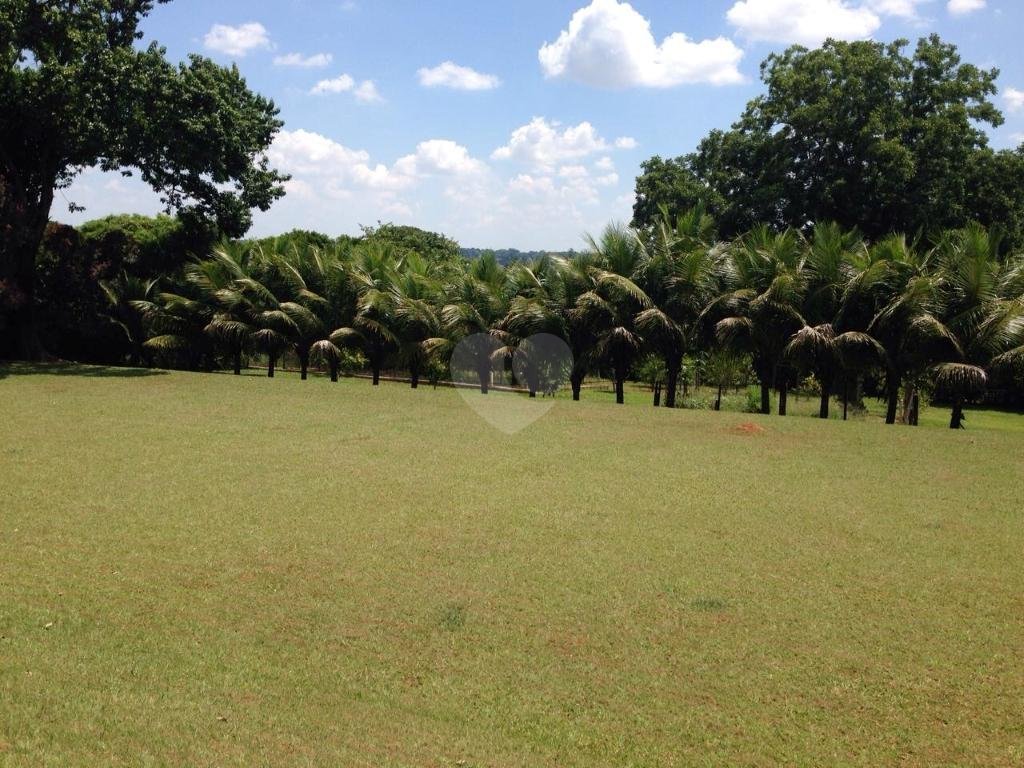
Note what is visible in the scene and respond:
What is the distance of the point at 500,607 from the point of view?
5262 millimetres

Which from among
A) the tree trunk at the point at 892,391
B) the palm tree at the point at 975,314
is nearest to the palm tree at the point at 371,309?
the tree trunk at the point at 892,391

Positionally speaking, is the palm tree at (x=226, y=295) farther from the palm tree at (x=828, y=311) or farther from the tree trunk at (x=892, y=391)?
the tree trunk at (x=892, y=391)

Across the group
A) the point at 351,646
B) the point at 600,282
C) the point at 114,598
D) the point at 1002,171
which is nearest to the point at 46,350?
the point at 600,282

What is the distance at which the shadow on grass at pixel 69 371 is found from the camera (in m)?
17.7

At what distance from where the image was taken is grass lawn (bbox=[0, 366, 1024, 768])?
3.74 metres

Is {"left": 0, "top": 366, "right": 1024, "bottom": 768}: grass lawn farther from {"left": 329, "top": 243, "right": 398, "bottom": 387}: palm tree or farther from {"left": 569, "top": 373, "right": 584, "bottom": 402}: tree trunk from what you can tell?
{"left": 329, "top": 243, "right": 398, "bottom": 387}: palm tree

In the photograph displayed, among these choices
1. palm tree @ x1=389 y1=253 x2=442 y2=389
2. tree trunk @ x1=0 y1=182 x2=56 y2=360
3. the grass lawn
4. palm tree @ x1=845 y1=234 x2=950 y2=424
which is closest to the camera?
the grass lawn

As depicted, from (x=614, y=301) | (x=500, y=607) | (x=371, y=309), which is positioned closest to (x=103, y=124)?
(x=371, y=309)

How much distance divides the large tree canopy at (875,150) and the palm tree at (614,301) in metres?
7.75

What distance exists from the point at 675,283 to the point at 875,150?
9.41 m

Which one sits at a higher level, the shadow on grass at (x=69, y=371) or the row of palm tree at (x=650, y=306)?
the row of palm tree at (x=650, y=306)

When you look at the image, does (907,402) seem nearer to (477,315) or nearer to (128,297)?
(477,315)

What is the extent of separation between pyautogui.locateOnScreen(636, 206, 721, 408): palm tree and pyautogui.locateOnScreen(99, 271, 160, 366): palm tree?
12383 millimetres

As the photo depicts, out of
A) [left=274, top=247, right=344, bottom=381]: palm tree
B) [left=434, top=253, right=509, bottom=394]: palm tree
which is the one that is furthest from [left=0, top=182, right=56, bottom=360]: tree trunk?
[left=434, top=253, right=509, bottom=394]: palm tree
